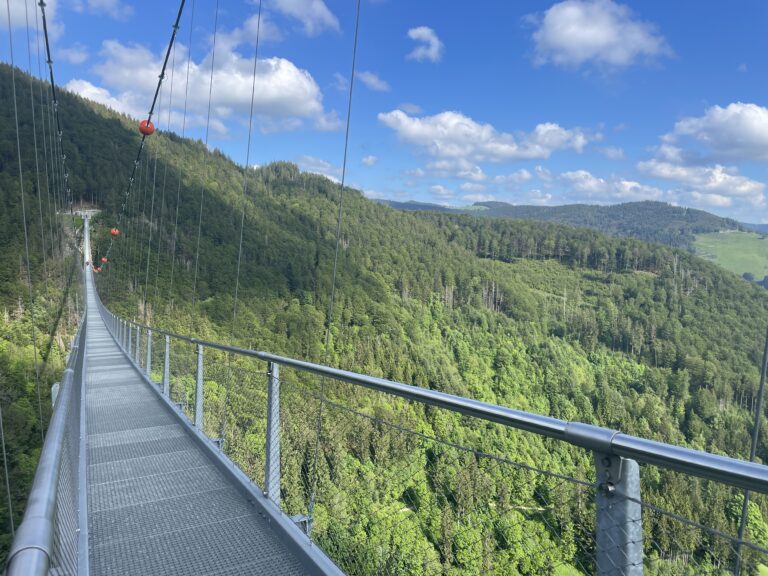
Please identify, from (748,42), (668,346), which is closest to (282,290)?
(668,346)

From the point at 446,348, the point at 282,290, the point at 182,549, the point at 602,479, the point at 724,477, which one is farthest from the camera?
the point at 446,348

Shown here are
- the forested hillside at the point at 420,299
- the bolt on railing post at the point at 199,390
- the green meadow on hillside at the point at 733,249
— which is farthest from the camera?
the green meadow on hillside at the point at 733,249

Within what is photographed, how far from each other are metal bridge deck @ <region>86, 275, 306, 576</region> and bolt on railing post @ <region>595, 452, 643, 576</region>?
66.2 inches

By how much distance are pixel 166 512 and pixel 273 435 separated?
81 cm

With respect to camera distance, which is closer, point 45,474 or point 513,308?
point 45,474

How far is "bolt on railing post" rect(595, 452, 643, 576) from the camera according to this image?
1062 millimetres

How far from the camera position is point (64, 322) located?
24672 mm

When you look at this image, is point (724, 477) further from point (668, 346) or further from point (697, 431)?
point (668, 346)

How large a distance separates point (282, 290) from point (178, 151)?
37294mm

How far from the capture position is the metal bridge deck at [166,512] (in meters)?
2.36

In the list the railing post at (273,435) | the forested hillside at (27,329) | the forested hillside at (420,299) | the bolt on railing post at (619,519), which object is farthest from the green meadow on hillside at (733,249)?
the bolt on railing post at (619,519)

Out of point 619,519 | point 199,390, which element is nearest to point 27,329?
point 199,390

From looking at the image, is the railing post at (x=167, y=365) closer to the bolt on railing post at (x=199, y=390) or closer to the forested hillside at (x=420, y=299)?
the bolt on railing post at (x=199, y=390)

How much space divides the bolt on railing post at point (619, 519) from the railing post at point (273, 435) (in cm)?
206
